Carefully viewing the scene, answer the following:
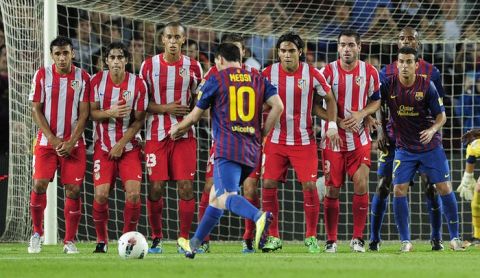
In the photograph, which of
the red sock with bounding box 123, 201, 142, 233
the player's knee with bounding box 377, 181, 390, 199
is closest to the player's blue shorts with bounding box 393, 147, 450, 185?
the player's knee with bounding box 377, 181, 390, 199

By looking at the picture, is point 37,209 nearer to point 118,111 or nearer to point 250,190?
point 118,111

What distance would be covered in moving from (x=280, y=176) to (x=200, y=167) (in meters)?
3.60

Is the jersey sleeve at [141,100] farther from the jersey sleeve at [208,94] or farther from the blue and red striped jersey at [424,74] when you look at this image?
the blue and red striped jersey at [424,74]

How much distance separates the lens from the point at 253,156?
948 centimetres

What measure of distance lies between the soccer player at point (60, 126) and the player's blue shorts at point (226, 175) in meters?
2.17

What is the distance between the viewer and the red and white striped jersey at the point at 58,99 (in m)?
11.2

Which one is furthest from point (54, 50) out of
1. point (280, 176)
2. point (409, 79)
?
point (409, 79)

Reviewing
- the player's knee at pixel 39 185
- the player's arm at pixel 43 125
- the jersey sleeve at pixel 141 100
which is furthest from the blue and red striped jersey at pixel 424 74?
the player's knee at pixel 39 185

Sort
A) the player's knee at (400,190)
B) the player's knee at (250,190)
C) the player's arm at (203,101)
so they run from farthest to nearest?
the player's knee at (400,190)
the player's knee at (250,190)
the player's arm at (203,101)

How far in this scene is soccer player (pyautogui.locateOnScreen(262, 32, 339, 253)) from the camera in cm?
1116

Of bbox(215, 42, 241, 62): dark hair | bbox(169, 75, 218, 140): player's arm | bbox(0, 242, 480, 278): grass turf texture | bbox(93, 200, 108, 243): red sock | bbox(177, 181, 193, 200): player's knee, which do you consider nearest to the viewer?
bbox(0, 242, 480, 278): grass turf texture

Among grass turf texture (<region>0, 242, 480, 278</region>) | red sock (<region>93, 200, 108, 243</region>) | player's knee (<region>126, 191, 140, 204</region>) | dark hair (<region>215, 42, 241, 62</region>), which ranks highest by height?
dark hair (<region>215, 42, 241, 62</region>)

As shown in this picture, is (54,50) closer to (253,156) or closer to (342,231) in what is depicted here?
(253,156)

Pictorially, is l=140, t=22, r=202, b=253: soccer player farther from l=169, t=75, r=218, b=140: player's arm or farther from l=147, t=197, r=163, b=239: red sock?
l=169, t=75, r=218, b=140: player's arm
